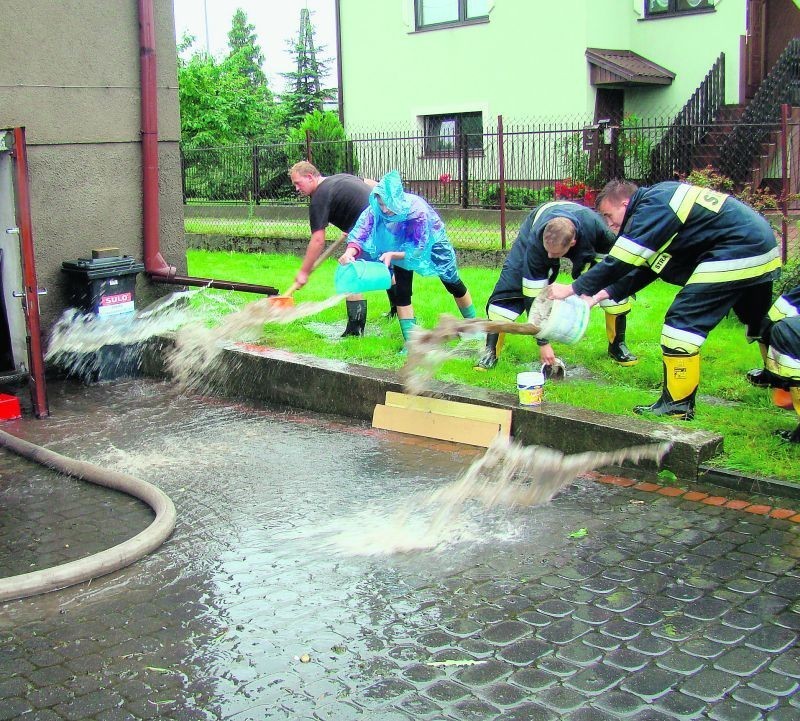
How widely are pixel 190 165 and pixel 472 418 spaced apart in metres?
13.8

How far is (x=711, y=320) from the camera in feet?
20.1

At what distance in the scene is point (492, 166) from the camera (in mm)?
17094

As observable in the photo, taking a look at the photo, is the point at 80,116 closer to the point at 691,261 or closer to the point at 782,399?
the point at 691,261

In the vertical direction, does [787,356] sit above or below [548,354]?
above

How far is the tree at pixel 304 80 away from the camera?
35.2 m

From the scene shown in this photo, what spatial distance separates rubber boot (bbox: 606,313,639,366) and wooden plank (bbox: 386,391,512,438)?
165cm

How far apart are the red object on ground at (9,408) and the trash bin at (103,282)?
54.6 inches

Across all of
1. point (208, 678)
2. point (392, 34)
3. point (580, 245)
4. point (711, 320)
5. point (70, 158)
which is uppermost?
point (392, 34)

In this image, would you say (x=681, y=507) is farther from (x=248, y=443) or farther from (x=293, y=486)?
(x=248, y=443)

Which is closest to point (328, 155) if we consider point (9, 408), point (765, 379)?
point (9, 408)

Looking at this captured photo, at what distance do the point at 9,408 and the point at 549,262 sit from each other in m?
4.26

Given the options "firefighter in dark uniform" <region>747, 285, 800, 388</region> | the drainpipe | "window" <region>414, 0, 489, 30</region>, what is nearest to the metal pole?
the drainpipe

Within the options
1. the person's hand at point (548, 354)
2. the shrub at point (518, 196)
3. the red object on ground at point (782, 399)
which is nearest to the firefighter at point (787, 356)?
the red object on ground at point (782, 399)

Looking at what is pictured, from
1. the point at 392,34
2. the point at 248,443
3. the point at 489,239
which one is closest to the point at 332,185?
the point at 248,443
